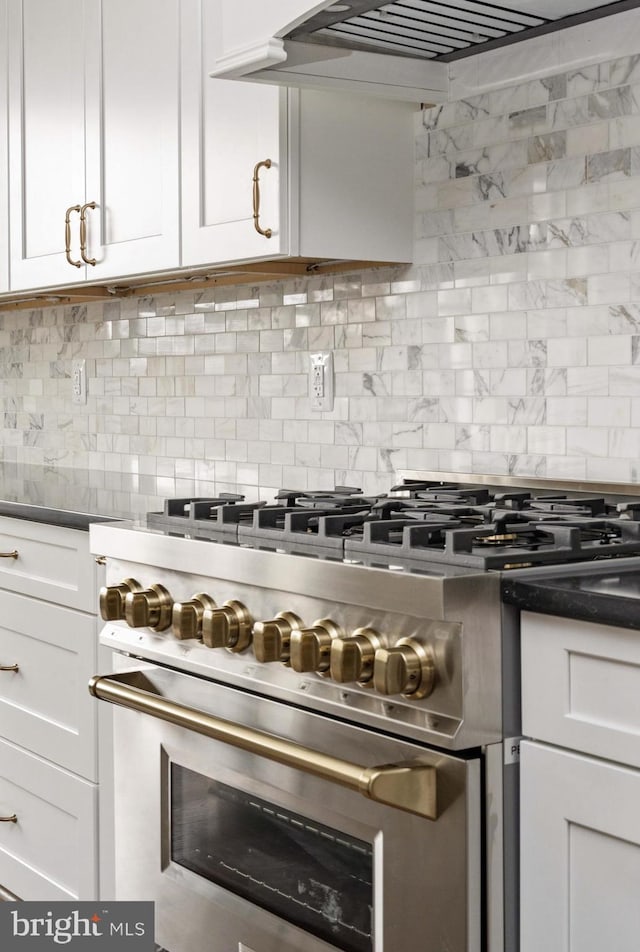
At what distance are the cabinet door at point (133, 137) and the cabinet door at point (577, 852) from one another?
1496 mm

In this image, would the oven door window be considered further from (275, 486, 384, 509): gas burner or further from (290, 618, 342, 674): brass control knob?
(275, 486, 384, 509): gas burner

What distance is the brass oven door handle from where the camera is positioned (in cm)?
125

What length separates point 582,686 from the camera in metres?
1.19

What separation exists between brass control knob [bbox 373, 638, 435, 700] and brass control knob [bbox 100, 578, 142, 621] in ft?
1.99

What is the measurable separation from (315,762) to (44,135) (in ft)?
6.74

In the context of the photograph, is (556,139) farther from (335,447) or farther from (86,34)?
(86,34)

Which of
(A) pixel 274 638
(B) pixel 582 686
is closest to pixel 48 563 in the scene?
(A) pixel 274 638

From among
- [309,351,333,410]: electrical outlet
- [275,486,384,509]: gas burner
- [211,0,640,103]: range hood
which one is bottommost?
[275,486,384,509]: gas burner

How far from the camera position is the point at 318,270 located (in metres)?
2.47

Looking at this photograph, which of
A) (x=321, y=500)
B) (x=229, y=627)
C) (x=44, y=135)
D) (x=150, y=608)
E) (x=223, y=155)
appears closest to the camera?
(x=229, y=627)

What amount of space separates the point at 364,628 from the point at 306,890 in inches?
16.2

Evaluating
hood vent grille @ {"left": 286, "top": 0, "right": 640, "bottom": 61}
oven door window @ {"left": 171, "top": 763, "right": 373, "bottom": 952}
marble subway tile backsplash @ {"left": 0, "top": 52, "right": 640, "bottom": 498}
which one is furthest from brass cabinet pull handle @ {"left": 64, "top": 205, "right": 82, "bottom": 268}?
oven door window @ {"left": 171, "top": 763, "right": 373, "bottom": 952}

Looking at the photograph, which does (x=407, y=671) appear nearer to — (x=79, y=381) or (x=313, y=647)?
(x=313, y=647)

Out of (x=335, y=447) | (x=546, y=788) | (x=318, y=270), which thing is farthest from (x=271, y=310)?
(x=546, y=788)
